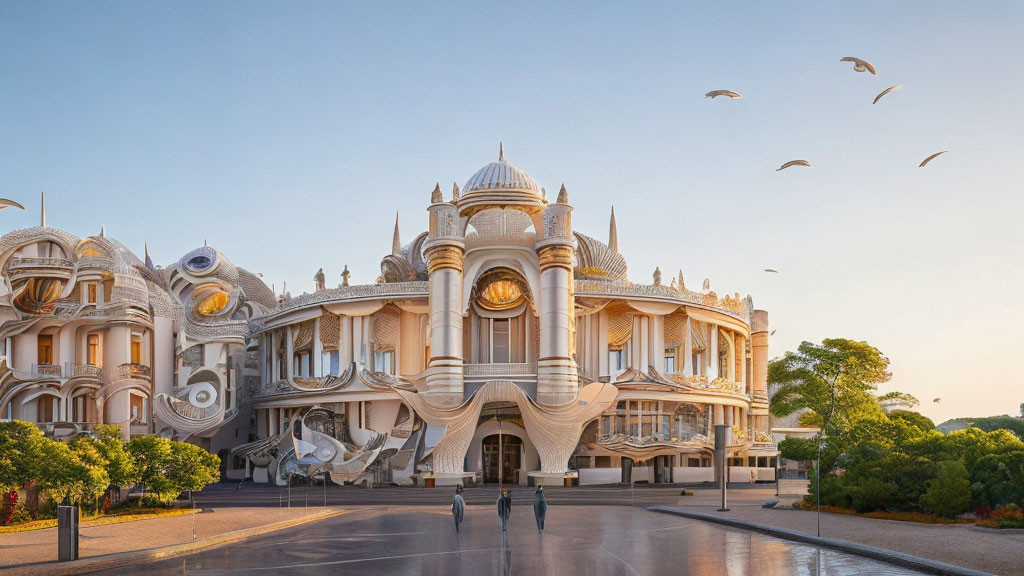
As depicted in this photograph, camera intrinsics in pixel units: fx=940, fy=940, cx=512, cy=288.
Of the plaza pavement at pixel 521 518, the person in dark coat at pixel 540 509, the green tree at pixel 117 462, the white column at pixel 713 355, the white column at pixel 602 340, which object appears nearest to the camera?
the plaza pavement at pixel 521 518

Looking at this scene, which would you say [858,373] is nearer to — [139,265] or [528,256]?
[528,256]

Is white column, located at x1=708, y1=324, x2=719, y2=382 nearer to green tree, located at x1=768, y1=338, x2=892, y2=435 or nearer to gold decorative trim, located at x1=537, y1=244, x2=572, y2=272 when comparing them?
green tree, located at x1=768, y1=338, x2=892, y2=435

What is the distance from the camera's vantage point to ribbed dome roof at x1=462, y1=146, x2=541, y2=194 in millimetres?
49062

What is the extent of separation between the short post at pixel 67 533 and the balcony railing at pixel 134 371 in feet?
116

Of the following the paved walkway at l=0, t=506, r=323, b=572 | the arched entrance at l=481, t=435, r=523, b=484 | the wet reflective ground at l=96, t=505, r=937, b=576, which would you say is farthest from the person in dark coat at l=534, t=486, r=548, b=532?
the arched entrance at l=481, t=435, r=523, b=484

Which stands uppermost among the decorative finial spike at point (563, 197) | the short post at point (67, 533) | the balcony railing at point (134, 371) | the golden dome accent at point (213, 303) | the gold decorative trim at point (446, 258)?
the decorative finial spike at point (563, 197)

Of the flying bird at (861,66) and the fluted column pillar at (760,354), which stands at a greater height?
the flying bird at (861,66)

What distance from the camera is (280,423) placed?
57.7 meters

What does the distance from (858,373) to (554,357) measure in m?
21.8

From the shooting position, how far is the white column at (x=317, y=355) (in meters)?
55.4

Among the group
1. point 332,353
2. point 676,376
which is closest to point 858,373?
point 676,376

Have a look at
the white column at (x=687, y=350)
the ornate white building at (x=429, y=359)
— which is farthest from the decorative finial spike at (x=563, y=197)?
the white column at (x=687, y=350)

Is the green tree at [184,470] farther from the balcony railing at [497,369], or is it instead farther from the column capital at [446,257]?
the balcony railing at [497,369]

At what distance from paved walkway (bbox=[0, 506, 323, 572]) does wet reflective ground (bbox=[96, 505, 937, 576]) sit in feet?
4.91
